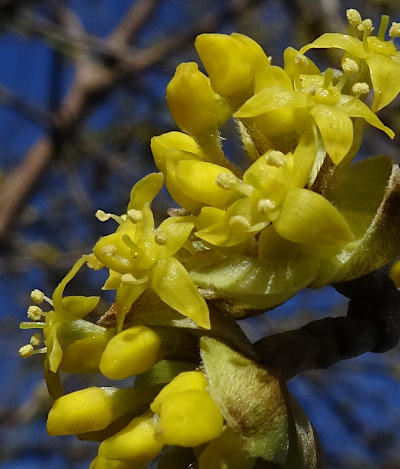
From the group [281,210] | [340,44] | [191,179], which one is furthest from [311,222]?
[340,44]

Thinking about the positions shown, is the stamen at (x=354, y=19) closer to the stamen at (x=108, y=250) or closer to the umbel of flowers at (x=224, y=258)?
the umbel of flowers at (x=224, y=258)

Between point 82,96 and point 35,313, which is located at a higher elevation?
point 35,313

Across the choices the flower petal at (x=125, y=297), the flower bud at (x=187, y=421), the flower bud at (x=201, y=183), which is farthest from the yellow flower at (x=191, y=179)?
the flower bud at (x=187, y=421)


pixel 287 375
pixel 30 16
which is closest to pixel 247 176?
pixel 287 375

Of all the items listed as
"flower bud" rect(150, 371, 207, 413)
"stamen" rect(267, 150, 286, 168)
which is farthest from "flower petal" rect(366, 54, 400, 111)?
"flower bud" rect(150, 371, 207, 413)

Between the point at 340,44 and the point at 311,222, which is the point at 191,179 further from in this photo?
the point at 340,44

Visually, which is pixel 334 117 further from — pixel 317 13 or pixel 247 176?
pixel 317 13

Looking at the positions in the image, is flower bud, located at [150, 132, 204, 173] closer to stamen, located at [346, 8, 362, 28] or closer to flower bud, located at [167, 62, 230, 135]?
flower bud, located at [167, 62, 230, 135]
